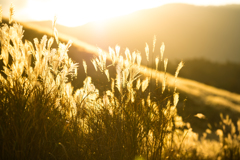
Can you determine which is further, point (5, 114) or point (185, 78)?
point (185, 78)

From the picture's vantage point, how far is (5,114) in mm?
1755

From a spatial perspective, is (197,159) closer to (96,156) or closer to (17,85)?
(96,156)

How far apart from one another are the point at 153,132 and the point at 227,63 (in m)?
10.7

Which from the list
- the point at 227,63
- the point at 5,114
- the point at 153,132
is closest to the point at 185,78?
the point at 227,63

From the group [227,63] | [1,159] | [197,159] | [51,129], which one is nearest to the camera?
[1,159]

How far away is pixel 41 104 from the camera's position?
70.8 inches

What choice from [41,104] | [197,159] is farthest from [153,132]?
[197,159]

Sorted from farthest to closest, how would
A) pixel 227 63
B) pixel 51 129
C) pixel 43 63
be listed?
pixel 227 63 → pixel 51 129 → pixel 43 63

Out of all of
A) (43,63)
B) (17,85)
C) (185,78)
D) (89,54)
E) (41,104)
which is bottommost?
(185,78)

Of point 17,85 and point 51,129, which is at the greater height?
point 17,85

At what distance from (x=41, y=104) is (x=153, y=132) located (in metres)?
1.01

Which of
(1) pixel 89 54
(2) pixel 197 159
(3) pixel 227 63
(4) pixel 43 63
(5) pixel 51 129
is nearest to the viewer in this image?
(4) pixel 43 63

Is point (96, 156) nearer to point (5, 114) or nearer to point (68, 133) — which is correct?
point (68, 133)

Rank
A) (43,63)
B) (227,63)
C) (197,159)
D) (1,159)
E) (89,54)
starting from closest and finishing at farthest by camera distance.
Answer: (1,159) < (43,63) < (197,159) < (89,54) < (227,63)
